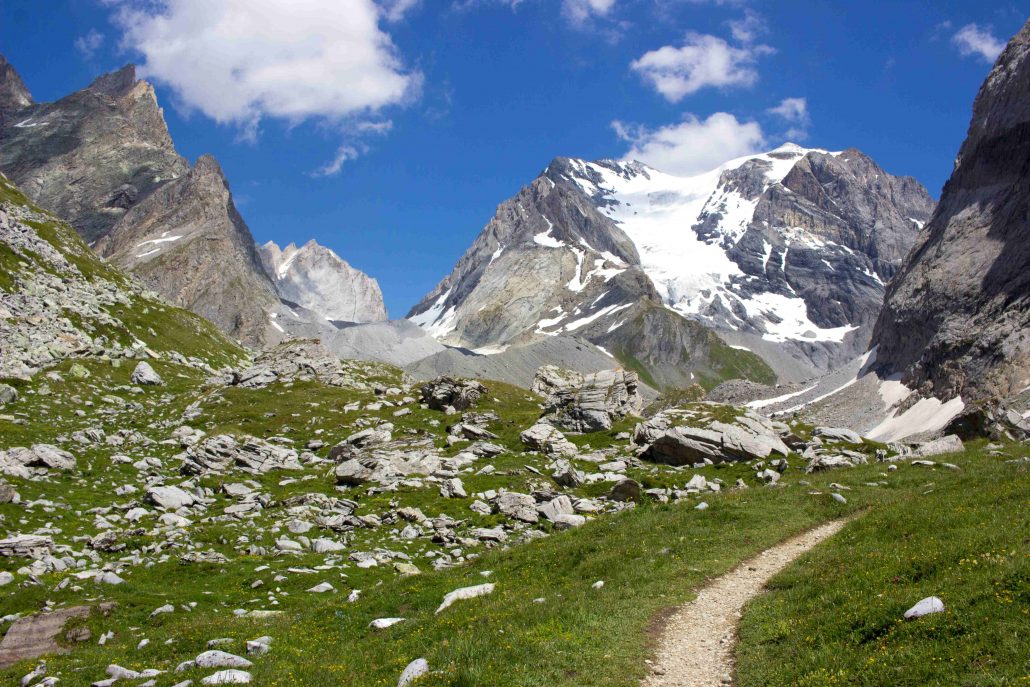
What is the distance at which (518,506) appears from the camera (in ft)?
117

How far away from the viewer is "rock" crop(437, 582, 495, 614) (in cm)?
2100

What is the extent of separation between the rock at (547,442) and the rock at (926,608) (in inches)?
1387

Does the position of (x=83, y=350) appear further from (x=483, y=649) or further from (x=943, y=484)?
(x=943, y=484)

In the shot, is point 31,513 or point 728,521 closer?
point 728,521

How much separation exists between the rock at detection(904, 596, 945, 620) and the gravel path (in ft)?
13.2

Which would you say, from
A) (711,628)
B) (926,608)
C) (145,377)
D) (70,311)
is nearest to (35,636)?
(711,628)

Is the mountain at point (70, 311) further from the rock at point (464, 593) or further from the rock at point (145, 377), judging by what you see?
the rock at point (464, 593)

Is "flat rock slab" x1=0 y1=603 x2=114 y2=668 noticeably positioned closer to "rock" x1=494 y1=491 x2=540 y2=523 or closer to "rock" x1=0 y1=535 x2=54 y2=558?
"rock" x1=0 y1=535 x2=54 y2=558

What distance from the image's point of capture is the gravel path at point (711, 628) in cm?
1542

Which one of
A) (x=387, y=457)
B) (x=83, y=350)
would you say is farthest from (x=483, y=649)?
(x=83, y=350)

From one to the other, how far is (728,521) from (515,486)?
14610mm

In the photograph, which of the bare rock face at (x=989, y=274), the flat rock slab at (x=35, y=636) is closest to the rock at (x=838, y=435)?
the flat rock slab at (x=35, y=636)

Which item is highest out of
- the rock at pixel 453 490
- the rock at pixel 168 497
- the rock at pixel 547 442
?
the rock at pixel 168 497

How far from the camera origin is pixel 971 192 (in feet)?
650
